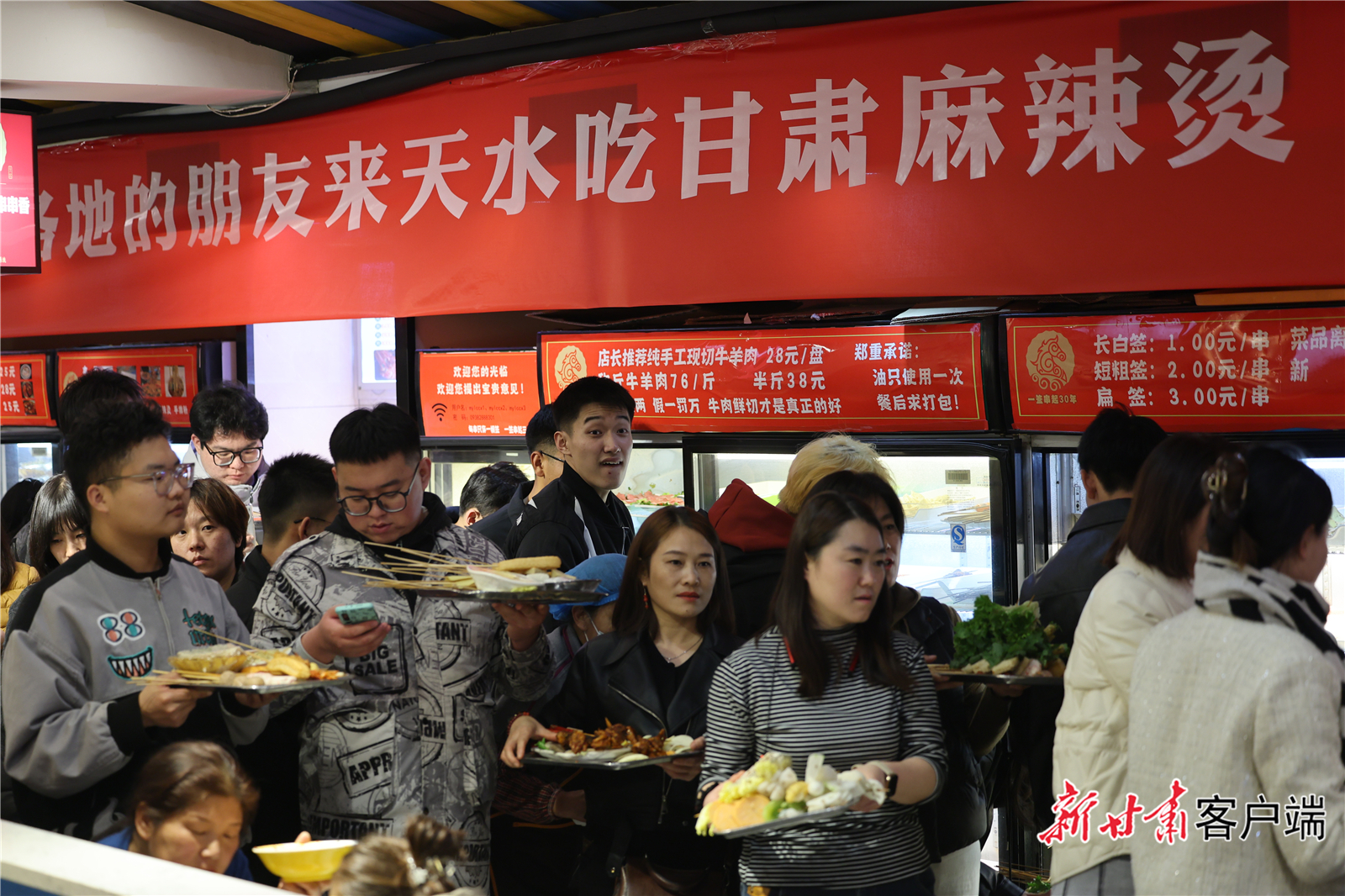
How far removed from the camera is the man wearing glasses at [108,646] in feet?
7.61

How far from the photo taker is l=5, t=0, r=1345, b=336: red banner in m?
3.28

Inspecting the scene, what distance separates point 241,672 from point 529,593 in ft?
2.15

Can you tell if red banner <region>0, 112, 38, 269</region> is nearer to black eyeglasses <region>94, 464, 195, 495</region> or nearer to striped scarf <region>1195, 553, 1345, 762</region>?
black eyeglasses <region>94, 464, 195, 495</region>

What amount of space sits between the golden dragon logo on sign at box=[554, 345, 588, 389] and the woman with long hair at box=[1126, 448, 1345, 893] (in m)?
3.47

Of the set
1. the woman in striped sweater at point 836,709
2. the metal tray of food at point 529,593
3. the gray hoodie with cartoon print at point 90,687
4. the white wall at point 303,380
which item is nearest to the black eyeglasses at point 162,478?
the gray hoodie with cartoon print at point 90,687

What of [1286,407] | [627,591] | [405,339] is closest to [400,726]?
[627,591]

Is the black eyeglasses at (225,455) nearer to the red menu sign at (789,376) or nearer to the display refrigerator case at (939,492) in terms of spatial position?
the red menu sign at (789,376)

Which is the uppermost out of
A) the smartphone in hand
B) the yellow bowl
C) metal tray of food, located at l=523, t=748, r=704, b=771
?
the smartphone in hand

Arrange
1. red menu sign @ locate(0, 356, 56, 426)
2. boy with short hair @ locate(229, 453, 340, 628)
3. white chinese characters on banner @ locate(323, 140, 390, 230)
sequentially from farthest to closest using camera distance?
red menu sign @ locate(0, 356, 56, 426) < white chinese characters on banner @ locate(323, 140, 390, 230) < boy with short hair @ locate(229, 453, 340, 628)

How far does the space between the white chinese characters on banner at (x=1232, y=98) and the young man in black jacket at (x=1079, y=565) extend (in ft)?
2.75

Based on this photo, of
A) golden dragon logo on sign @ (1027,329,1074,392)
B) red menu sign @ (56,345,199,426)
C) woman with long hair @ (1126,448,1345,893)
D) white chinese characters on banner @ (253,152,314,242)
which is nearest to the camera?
woman with long hair @ (1126,448,1345,893)

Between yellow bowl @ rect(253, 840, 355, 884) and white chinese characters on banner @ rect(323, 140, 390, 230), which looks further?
white chinese characters on banner @ rect(323, 140, 390, 230)

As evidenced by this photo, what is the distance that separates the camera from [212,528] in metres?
3.75

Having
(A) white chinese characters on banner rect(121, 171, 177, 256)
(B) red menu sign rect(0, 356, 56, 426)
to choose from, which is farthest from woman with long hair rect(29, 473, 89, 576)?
(B) red menu sign rect(0, 356, 56, 426)
